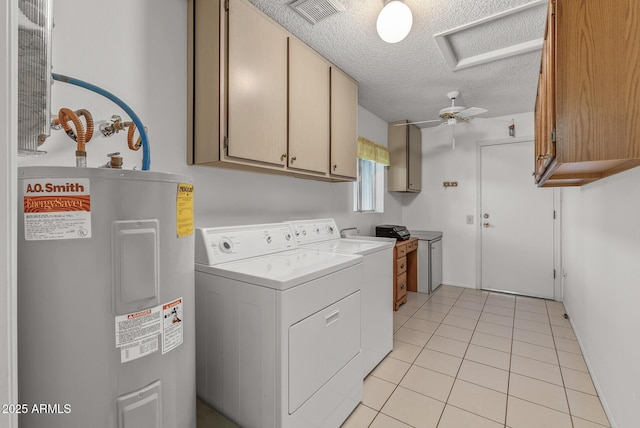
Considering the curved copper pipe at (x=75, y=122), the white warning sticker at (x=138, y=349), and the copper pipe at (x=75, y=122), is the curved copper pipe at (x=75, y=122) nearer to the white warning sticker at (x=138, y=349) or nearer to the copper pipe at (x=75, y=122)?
the copper pipe at (x=75, y=122)

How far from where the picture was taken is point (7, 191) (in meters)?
0.53

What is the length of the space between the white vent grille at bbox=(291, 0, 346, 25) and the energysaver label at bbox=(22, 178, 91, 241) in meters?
1.57

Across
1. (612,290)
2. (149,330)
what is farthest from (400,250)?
(149,330)

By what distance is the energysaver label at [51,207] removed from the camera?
779 mm

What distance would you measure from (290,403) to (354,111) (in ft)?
7.59

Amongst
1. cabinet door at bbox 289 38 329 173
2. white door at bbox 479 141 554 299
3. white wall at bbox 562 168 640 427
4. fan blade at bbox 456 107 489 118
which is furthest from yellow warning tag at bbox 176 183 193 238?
white door at bbox 479 141 554 299

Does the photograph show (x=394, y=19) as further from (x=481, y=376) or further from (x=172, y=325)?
(x=481, y=376)

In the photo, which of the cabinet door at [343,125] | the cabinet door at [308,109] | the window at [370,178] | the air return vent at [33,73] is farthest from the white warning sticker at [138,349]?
the window at [370,178]

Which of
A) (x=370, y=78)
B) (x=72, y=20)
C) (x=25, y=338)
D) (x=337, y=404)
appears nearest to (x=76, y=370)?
(x=25, y=338)

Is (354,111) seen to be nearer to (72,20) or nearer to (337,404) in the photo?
(72,20)

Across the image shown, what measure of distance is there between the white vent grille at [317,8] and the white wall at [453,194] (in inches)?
121

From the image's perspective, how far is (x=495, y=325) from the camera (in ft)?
9.62

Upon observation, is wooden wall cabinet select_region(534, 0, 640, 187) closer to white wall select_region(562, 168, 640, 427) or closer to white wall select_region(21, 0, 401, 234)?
white wall select_region(562, 168, 640, 427)

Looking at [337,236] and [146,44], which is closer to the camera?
[146,44]
